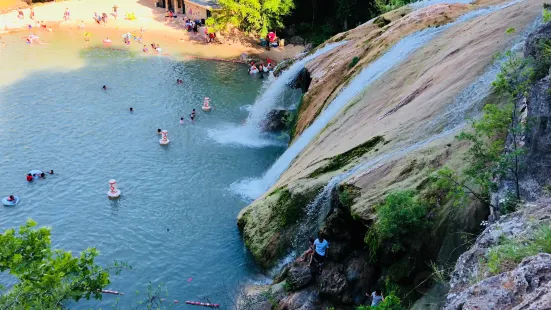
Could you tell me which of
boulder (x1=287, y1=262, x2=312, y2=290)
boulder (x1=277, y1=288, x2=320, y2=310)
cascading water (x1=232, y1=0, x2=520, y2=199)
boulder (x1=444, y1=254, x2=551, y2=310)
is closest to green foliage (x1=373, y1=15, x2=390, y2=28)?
cascading water (x1=232, y1=0, x2=520, y2=199)

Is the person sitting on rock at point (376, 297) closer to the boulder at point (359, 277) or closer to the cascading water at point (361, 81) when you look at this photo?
the boulder at point (359, 277)

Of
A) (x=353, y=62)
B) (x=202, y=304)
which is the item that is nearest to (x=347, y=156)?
(x=202, y=304)

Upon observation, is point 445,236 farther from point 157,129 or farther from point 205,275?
point 157,129

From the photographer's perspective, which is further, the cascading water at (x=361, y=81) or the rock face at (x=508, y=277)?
the cascading water at (x=361, y=81)

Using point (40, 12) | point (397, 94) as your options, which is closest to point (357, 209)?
point (397, 94)

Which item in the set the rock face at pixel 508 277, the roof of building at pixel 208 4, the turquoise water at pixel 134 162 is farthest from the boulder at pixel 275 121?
the roof of building at pixel 208 4

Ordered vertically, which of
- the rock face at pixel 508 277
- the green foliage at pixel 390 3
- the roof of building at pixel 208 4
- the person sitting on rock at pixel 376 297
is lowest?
the person sitting on rock at pixel 376 297

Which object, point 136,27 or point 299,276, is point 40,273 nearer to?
point 299,276
